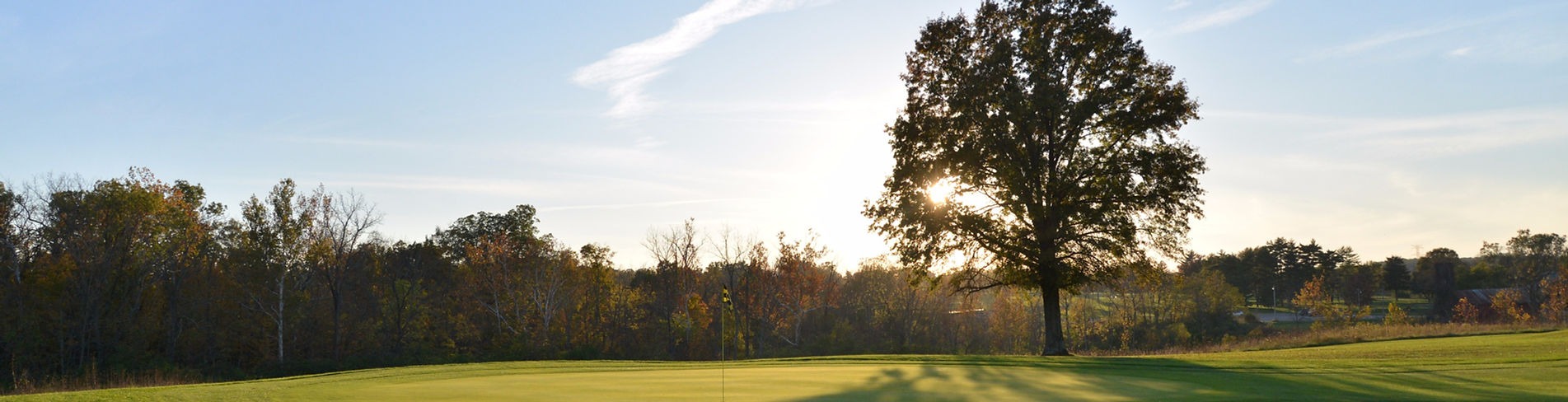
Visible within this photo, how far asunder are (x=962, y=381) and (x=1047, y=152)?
50.8 feet

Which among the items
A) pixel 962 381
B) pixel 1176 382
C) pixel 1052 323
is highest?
pixel 1052 323

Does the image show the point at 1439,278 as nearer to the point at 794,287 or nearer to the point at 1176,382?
the point at 794,287

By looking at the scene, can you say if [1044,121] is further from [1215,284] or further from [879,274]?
[1215,284]

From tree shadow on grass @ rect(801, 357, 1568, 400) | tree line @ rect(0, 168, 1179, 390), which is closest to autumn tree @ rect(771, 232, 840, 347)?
tree line @ rect(0, 168, 1179, 390)

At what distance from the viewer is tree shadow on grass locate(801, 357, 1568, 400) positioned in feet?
45.7

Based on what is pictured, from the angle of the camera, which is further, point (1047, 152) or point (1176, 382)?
point (1047, 152)

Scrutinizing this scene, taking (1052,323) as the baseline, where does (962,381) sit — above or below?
below

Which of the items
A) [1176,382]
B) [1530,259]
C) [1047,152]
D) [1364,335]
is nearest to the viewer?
[1176,382]

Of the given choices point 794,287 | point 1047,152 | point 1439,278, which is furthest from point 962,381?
point 1439,278

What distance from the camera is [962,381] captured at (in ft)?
53.9

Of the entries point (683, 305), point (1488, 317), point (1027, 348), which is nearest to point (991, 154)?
point (683, 305)

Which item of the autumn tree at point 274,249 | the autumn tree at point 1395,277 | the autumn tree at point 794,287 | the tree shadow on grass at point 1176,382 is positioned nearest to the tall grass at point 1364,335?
the tree shadow on grass at point 1176,382

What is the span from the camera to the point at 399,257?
7138 cm

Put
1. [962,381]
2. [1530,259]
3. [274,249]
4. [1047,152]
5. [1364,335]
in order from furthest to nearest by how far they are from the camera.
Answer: [1530,259] < [274,249] < [1364,335] < [1047,152] < [962,381]
